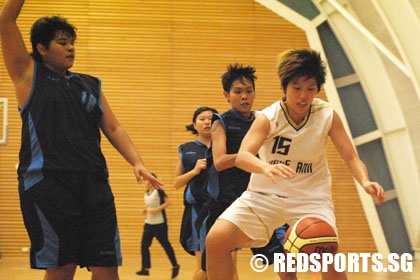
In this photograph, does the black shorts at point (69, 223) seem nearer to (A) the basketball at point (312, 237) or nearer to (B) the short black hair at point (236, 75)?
(A) the basketball at point (312, 237)

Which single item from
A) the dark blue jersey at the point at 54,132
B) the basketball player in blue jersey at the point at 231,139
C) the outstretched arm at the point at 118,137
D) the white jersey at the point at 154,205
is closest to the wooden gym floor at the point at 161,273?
the white jersey at the point at 154,205

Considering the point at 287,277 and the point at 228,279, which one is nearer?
the point at 228,279

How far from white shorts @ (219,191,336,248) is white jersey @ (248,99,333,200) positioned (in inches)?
2.0

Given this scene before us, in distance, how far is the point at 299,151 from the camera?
460cm

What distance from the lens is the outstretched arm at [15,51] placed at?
12.9ft

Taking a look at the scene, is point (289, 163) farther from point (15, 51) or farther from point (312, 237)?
point (15, 51)

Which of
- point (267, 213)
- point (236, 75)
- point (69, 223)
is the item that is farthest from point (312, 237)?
point (236, 75)

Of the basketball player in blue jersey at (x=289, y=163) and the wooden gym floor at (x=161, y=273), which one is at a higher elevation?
the basketball player in blue jersey at (x=289, y=163)

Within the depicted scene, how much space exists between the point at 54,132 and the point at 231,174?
2198mm

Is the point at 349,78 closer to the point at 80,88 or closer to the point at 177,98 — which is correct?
the point at 177,98

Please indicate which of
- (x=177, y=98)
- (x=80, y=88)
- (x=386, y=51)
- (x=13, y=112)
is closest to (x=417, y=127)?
(x=386, y=51)

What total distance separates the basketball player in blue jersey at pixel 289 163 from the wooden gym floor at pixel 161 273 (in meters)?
3.98

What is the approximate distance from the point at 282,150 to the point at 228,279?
905 mm

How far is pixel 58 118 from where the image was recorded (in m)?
4.08
